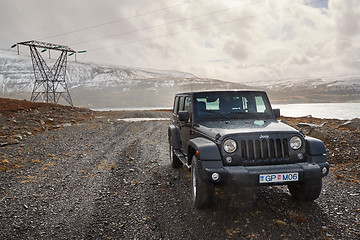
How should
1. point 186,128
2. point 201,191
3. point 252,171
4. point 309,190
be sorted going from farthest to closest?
point 186,128
point 309,190
point 201,191
point 252,171

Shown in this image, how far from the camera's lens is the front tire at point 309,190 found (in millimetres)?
4363

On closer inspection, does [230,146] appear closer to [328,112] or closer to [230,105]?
[230,105]

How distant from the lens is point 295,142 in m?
4.30

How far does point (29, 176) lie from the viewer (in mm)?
6715

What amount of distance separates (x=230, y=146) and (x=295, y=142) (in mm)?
1129

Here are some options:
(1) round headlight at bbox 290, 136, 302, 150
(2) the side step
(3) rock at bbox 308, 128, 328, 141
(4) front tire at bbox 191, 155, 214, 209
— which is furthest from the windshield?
(3) rock at bbox 308, 128, 328, 141

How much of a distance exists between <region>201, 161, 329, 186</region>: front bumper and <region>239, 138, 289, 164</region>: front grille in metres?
0.15

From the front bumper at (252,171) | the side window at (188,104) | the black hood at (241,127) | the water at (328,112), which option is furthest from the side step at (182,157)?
the water at (328,112)

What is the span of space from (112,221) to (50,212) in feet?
4.20

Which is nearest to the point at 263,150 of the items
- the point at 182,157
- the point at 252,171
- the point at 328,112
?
the point at 252,171

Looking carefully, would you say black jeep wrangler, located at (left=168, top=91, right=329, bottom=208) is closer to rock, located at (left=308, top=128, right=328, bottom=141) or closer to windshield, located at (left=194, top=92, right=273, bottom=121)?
windshield, located at (left=194, top=92, right=273, bottom=121)

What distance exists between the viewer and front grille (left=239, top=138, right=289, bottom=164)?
417 cm

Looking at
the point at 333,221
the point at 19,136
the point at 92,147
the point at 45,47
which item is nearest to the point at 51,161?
the point at 92,147

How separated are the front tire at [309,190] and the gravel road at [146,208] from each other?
156mm
